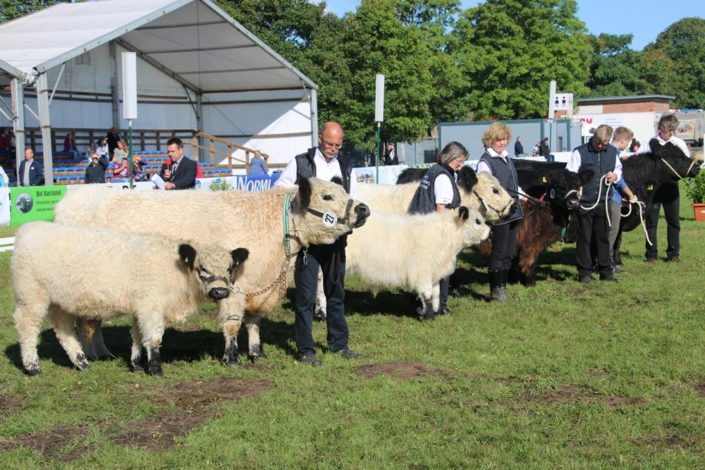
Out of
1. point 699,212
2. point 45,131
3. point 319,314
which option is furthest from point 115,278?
point 45,131

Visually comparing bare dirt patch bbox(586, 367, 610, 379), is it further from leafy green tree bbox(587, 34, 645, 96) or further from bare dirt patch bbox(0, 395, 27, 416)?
leafy green tree bbox(587, 34, 645, 96)

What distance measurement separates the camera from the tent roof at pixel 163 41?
1016 inches

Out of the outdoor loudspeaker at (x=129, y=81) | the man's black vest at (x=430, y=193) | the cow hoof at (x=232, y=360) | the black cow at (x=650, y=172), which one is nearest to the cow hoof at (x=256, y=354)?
the cow hoof at (x=232, y=360)

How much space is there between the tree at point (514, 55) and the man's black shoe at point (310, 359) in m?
55.5

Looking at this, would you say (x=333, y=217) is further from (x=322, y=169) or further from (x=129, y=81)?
(x=129, y=81)

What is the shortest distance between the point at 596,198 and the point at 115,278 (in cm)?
740

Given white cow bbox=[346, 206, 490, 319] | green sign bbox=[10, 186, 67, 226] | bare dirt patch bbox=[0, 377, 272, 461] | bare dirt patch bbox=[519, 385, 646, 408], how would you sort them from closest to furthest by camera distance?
1. bare dirt patch bbox=[0, 377, 272, 461]
2. bare dirt patch bbox=[519, 385, 646, 408]
3. white cow bbox=[346, 206, 490, 319]
4. green sign bbox=[10, 186, 67, 226]

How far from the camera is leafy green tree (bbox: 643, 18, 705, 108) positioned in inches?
3829

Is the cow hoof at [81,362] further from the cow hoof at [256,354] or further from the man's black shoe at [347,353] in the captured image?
the man's black shoe at [347,353]

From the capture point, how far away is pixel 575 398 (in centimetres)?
642

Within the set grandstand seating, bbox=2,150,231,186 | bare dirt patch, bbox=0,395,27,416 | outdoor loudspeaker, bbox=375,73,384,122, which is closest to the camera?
bare dirt patch, bbox=0,395,27,416

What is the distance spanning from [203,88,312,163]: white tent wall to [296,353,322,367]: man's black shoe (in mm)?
30628

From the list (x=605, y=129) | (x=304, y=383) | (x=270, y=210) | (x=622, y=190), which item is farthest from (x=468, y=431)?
(x=622, y=190)

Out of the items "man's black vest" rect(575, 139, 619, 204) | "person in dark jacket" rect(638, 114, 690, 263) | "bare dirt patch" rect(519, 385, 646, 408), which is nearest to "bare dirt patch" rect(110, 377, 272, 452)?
"bare dirt patch" rect(519, 385, 646, 408)
